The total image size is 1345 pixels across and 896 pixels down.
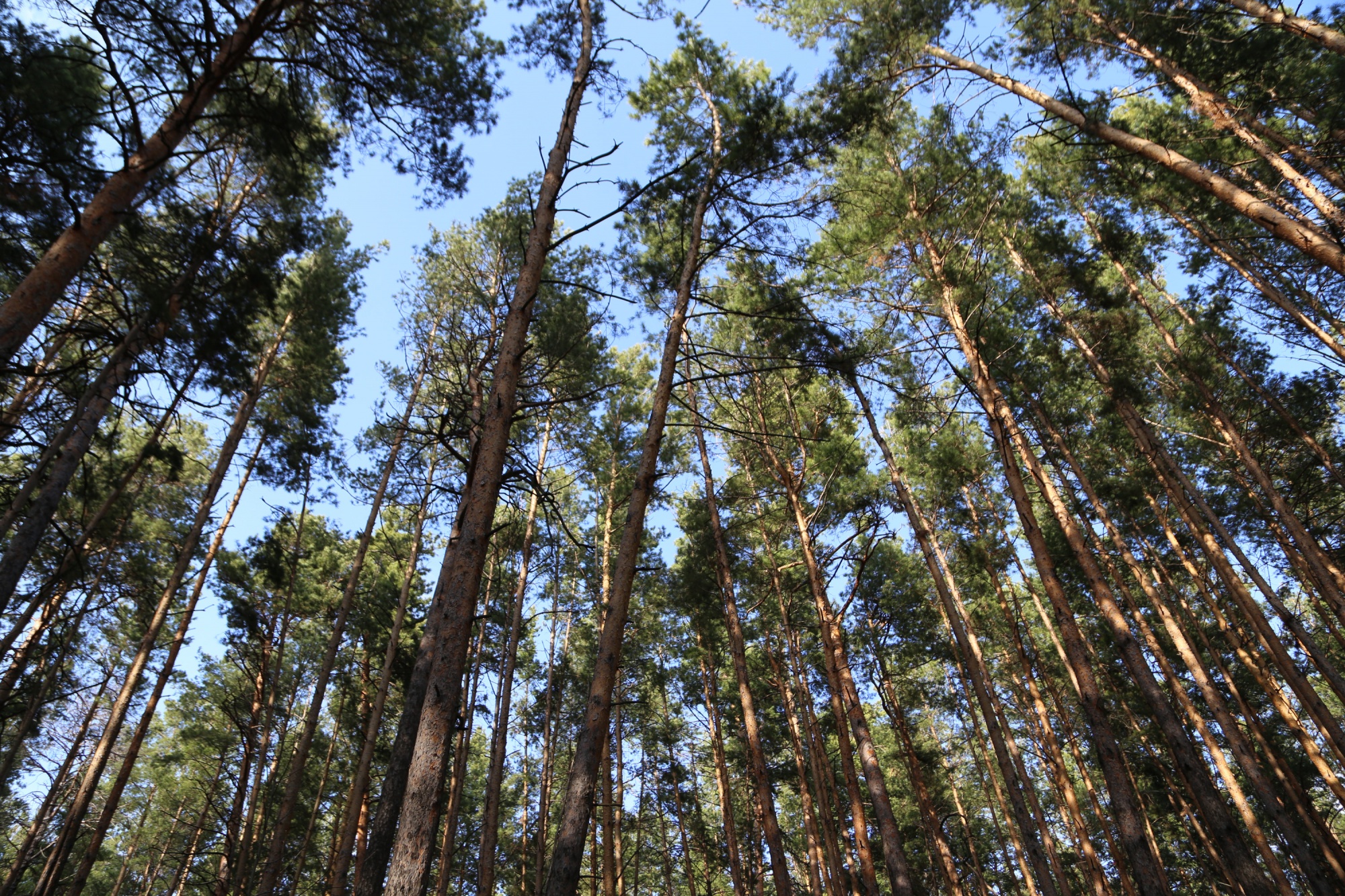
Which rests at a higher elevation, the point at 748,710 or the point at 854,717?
the point at 748,710

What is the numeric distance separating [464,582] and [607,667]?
1.43m

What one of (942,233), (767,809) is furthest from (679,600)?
(942,233)

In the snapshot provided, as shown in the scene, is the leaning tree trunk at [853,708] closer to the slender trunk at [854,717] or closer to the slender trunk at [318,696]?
the slender trunk at [854,717]

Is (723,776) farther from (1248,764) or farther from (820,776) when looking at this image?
(1248,764)

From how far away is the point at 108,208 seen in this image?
17.4 ft

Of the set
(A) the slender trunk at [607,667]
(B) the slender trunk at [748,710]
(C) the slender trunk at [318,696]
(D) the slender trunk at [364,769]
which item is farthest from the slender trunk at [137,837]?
(A) the slender trunk at [607,667]

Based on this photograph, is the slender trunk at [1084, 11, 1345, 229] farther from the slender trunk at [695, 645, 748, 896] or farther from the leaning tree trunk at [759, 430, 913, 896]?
the slender trunk at [695, 645, 748, 896]

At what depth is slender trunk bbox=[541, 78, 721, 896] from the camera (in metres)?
3.84

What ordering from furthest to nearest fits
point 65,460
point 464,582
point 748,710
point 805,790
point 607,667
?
1. point 805,790
2. point 748,710
3. point 65,460
4. point 607,667
5. point 464,582

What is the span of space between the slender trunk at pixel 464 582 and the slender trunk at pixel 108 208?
303 centimetres

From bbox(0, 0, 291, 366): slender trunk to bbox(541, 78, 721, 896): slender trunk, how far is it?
4706 millimetres

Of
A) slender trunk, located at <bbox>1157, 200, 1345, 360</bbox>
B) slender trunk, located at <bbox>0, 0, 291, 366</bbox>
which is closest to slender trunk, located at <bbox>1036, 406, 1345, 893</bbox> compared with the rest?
slender trunk, located at <bbox>1157, 200, 1345, 360</bbox>

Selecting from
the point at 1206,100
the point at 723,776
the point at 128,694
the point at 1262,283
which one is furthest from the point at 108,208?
the point at 1262,283

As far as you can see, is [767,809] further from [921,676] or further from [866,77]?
[921,676]
